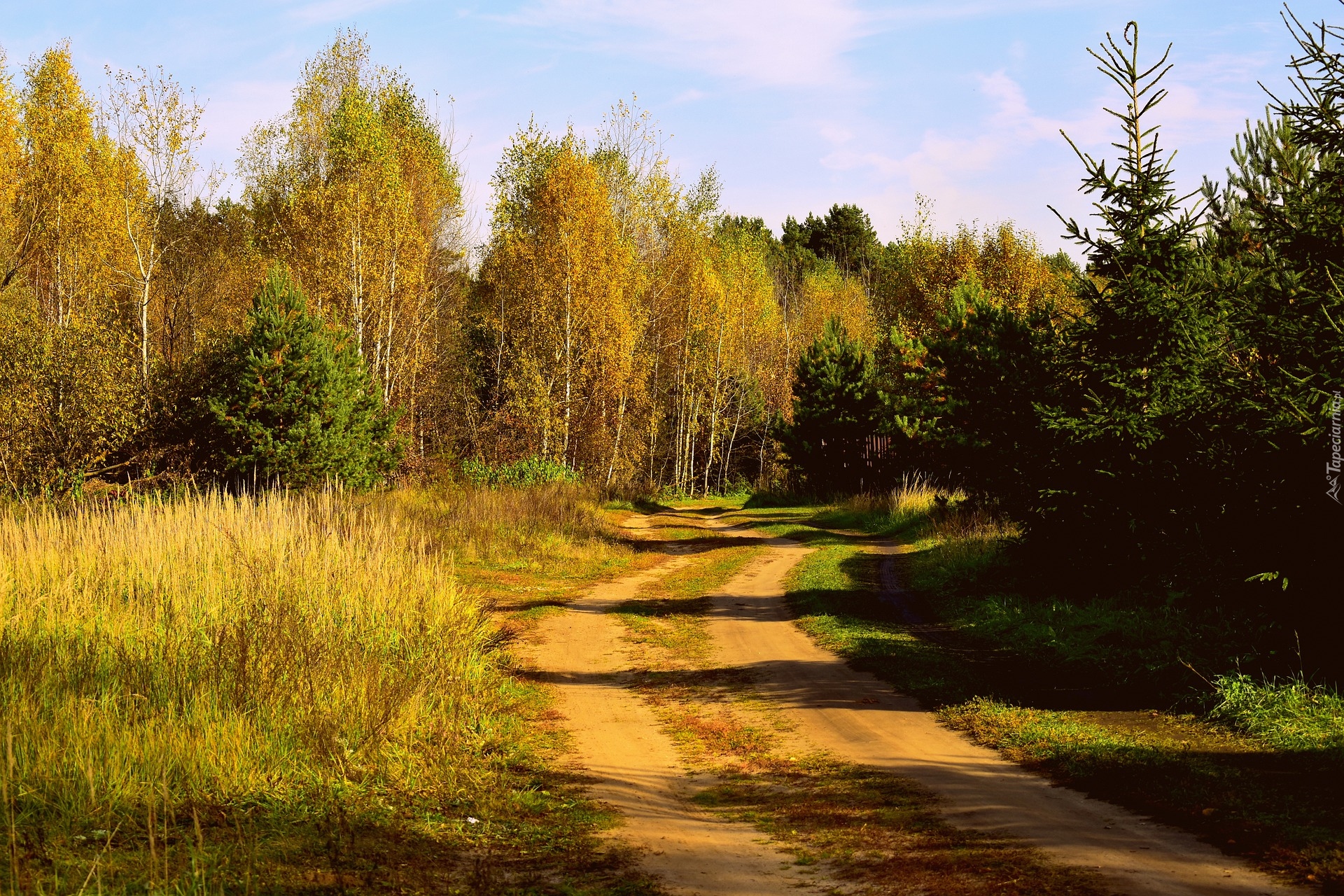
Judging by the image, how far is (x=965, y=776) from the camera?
7141 mm

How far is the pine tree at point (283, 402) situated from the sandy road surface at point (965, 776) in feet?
47.0

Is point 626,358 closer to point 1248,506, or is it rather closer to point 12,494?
point 12,494

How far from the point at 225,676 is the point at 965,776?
18.2ft

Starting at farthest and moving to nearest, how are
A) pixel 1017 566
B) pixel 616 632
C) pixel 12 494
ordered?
1. pixel 12 494
2. pixel 1017 566
3. pixel 616 632

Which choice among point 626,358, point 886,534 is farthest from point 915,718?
point 626,358

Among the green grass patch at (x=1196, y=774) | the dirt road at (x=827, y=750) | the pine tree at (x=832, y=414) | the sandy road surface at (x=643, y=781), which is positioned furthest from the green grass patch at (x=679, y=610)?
the pine tree at (x=832, y=414)

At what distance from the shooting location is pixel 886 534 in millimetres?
24781

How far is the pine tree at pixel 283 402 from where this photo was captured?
2330 cm

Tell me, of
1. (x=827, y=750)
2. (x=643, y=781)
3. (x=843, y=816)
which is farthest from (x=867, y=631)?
(x=843, y=816)

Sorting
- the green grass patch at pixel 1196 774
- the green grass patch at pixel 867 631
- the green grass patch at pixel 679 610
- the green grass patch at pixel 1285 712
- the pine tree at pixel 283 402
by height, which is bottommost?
the green grass patch at pixel 679 610

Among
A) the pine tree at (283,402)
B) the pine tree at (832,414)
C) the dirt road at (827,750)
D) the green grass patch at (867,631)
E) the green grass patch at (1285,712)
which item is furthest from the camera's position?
the pine tree at (832,414)

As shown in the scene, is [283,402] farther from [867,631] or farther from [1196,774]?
[1196,774]

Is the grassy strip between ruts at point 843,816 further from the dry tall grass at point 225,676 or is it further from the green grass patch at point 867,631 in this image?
the green grass patch at point 867,631

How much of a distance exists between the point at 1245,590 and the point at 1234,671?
75 centimetres
